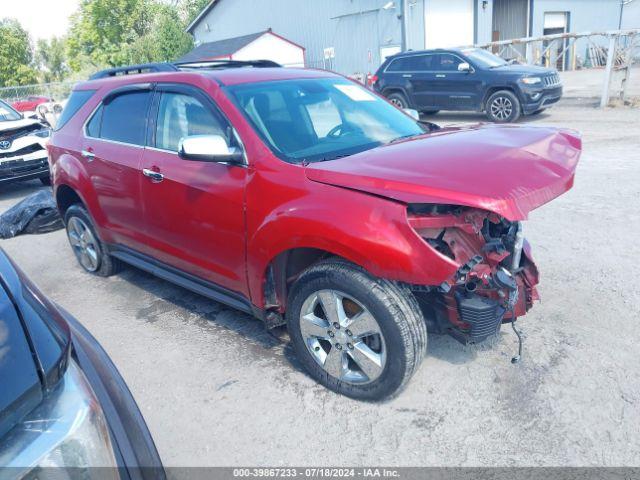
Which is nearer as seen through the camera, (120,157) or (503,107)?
(120,157)

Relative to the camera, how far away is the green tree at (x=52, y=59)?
63.2 m

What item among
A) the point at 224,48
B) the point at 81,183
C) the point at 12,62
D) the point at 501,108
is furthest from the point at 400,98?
the point at 12,62

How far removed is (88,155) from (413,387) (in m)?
3.30

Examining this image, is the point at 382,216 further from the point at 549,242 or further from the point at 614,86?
the point at 614,86

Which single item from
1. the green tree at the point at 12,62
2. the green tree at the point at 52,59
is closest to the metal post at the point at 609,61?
the green tree at the point at 12,62

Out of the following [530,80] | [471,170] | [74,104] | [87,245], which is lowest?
[87,245]

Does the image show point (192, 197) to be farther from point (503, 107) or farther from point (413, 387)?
point (503, 107)

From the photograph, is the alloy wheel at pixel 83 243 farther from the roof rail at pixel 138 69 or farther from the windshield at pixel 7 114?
the windshield at pixel 7 114

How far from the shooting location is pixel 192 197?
140 inches

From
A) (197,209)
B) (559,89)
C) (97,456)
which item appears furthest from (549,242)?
(559,89)

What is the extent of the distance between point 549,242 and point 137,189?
3.84 meters

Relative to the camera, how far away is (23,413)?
1.26 m

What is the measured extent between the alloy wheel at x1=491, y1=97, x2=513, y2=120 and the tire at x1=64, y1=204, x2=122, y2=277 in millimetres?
A: 10463

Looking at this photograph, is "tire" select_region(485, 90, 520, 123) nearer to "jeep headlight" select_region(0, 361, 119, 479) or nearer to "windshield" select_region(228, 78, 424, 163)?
"windshield" select_region(228, 78, 424, 163)
